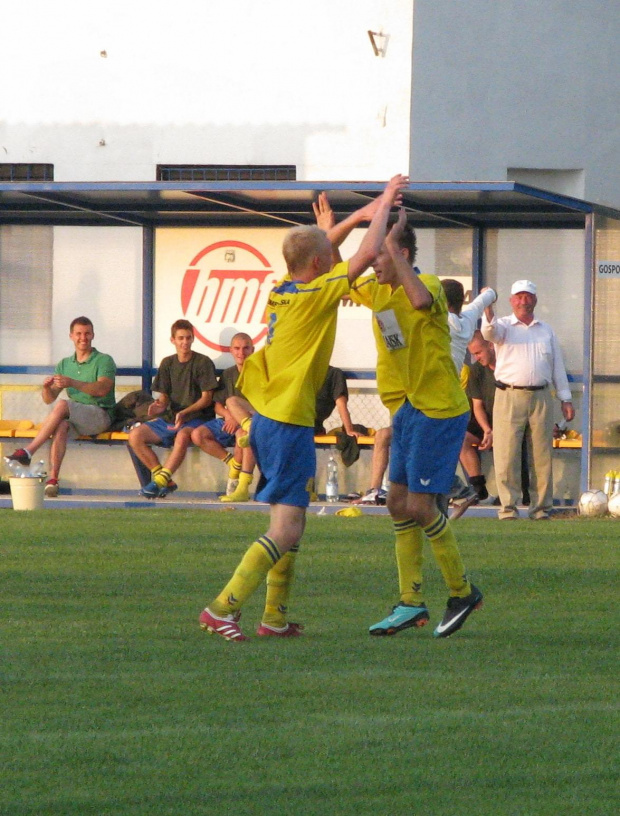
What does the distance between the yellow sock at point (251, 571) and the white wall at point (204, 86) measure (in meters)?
11.7

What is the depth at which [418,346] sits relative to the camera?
23.7 ft

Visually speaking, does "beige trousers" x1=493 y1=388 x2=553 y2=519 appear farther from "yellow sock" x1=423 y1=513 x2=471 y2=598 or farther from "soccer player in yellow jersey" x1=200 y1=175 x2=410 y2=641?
"soccer player in yellow jersey" x1=200 y1=175 x2=410 y2=641

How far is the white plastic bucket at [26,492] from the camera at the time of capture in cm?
1488

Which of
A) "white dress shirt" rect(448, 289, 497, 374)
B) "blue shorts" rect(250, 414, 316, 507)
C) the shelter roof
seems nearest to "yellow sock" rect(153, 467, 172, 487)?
the shelter roof

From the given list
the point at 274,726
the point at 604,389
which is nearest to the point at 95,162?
the point at 604,389

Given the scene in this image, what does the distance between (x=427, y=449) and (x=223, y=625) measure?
4.02 feet

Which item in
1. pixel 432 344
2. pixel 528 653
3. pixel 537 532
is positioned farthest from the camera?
pixel 537 532

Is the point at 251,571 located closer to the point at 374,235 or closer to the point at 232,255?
the point at 374,235

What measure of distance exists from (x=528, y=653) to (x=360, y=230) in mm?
9894

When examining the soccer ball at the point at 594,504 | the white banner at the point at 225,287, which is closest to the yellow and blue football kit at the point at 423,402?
the soccer ball at the point at 594,504

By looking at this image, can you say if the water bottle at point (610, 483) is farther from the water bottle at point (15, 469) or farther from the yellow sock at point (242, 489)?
the water bottle at point (15, 469)

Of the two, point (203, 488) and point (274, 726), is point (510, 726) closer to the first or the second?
point (274, 726)

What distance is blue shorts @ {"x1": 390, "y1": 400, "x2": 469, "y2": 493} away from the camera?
7.17m

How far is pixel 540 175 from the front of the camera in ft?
62.6
